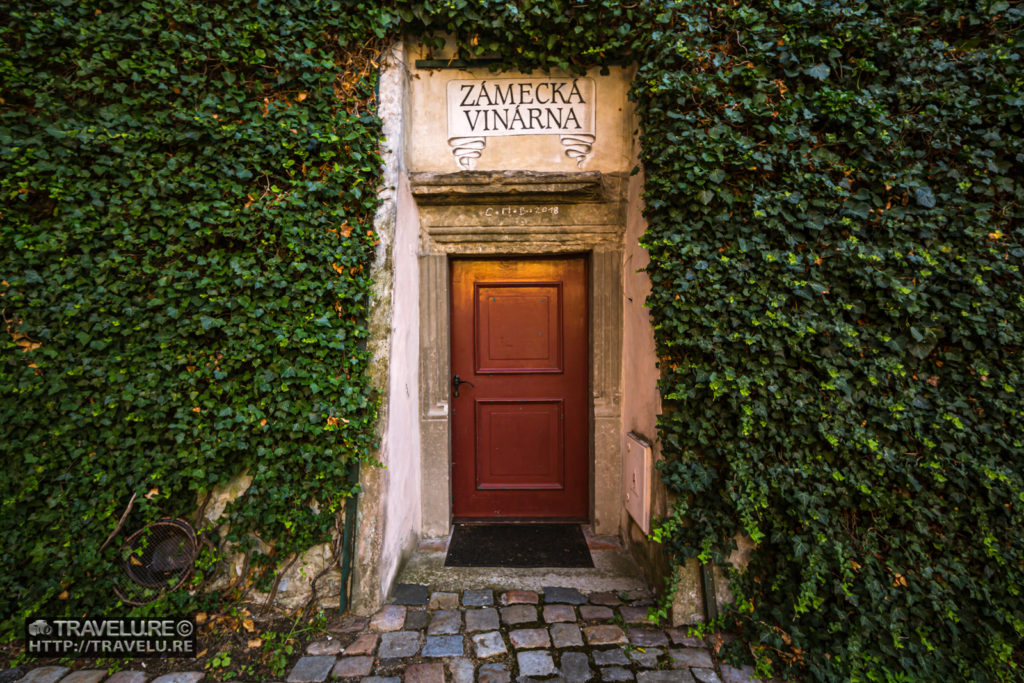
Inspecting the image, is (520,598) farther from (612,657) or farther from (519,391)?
(519,391)

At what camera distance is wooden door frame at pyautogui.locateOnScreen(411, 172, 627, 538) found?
10.6ft

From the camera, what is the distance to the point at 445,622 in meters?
2.46

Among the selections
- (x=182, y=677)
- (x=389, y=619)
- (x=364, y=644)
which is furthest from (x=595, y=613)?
(x=182, y=677)

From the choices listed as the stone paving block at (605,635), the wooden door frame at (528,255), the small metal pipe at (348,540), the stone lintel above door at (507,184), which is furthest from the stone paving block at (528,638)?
the stone lintel above door at (507,184)

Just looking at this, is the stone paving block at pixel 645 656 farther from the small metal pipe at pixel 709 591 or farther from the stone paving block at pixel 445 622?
the stone paving block at pixel 445 622

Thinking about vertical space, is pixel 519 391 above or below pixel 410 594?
above

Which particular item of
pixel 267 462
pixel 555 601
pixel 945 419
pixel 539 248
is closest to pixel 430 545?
pixel 555 601

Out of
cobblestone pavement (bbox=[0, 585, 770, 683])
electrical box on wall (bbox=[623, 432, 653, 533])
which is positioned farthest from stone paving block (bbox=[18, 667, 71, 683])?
electrical box on wall (bbox=[623, 432, 653, 533])

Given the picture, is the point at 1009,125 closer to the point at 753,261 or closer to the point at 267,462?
the point at 753,261

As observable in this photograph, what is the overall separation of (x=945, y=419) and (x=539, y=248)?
102 inches

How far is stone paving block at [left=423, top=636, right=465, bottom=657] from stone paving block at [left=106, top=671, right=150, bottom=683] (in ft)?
4.55

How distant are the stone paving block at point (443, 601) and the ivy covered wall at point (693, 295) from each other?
34.2 inches

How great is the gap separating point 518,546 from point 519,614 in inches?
27.2

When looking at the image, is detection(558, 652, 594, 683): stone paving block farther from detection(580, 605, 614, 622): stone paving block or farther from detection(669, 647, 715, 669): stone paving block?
detection(669, 647, 715, 669): stone paving block
